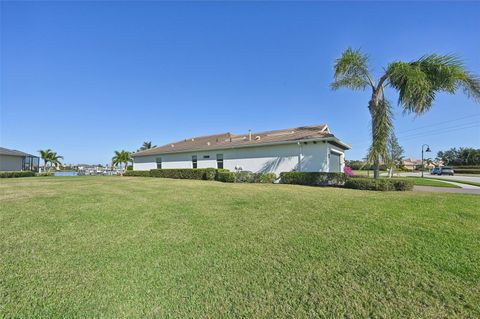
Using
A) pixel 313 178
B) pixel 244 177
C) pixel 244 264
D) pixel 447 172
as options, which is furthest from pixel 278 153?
pixel 447 172

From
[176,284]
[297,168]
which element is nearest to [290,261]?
[176,284]

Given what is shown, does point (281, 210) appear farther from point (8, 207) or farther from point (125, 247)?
point (8, 207)

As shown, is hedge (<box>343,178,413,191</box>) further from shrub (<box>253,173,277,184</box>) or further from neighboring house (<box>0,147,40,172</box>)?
neighboring house (<box>0,147,40,172</box>)

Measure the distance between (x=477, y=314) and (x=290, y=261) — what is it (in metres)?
2.06

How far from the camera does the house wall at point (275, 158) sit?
598 inches

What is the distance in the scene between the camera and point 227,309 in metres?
2.58

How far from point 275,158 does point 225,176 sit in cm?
385

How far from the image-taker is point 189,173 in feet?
68.2

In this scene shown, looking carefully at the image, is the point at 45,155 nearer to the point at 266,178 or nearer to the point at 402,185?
the point at 266,178

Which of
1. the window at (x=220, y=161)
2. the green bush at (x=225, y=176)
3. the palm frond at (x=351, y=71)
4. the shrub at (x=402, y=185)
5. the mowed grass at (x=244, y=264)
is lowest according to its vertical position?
the mowed grass at (x=244, y=264)

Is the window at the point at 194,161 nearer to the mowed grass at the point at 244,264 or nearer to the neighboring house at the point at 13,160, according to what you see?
the mowed grass at the point at 244,264

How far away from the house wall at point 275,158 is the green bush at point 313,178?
4.52 feet

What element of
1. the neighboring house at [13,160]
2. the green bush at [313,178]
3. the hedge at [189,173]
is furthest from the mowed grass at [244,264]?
the neighboring house at [13,160]

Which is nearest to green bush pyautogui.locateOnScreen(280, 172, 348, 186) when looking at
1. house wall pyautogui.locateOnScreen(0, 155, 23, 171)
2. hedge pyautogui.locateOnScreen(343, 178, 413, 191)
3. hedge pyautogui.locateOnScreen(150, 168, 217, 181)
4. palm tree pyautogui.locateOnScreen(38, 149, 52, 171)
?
hedge pyautogui.locateOnScreen(343, 178, 413, 191)
